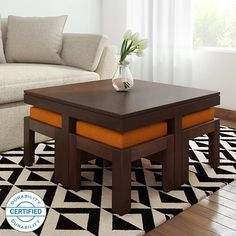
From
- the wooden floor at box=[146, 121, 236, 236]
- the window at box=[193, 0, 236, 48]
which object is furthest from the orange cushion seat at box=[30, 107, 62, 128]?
the window at box=[193, 0, 236, 48]

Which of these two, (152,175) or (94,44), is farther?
(94,44)

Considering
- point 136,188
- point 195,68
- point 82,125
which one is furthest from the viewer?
point 195,68

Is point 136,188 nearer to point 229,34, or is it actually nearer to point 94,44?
point 94,44

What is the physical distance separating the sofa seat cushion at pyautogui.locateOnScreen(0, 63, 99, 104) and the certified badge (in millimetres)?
960

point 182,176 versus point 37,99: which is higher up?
point 37,99

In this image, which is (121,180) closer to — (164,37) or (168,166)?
(168,166)

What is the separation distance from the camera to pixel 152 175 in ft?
7.94

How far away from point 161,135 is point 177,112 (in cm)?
15

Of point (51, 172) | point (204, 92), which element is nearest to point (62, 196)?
point (51, 172)

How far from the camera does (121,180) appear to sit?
1878 millimetres

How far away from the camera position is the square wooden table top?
1.99 m

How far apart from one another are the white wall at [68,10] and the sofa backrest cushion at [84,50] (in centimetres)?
83

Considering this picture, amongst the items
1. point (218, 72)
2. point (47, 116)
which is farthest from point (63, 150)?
point (218, 72)

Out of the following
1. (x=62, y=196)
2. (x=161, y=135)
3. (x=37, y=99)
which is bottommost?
(x=62, y=196)
